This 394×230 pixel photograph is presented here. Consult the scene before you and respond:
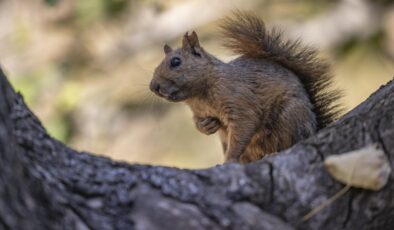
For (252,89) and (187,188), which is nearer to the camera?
(187,188)

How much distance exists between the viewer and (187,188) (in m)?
1.58

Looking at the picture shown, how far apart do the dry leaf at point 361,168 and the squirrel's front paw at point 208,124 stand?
759 mm

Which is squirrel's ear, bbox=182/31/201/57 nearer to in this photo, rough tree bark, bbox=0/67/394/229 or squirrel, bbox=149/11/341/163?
squirrel, bbox=149/11/341/163

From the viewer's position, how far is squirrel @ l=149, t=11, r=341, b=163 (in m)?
2.25


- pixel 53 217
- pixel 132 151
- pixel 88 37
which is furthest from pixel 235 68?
pixel 88 37

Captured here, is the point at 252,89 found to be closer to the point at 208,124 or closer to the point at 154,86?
the point at 208,124

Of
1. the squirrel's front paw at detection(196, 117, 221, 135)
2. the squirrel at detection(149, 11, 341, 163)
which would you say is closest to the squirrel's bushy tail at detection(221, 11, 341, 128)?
Result: the squirrel at detection(149, 11, 341, 163)

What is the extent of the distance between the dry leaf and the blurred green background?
3.07 m

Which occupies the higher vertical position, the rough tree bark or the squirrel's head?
the squirrel's head

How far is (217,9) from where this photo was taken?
500 cm

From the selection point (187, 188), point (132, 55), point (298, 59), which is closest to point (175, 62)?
point (298, 59)

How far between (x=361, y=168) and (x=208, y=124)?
0.81m

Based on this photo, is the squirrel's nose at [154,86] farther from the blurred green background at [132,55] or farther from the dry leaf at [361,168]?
the blurred green background at [132,55]

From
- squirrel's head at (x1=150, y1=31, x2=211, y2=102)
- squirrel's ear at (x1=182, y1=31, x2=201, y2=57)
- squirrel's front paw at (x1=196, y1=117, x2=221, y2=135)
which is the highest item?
squirrel's ear at (x1=182, y1=31, x2=201, y2=57)
